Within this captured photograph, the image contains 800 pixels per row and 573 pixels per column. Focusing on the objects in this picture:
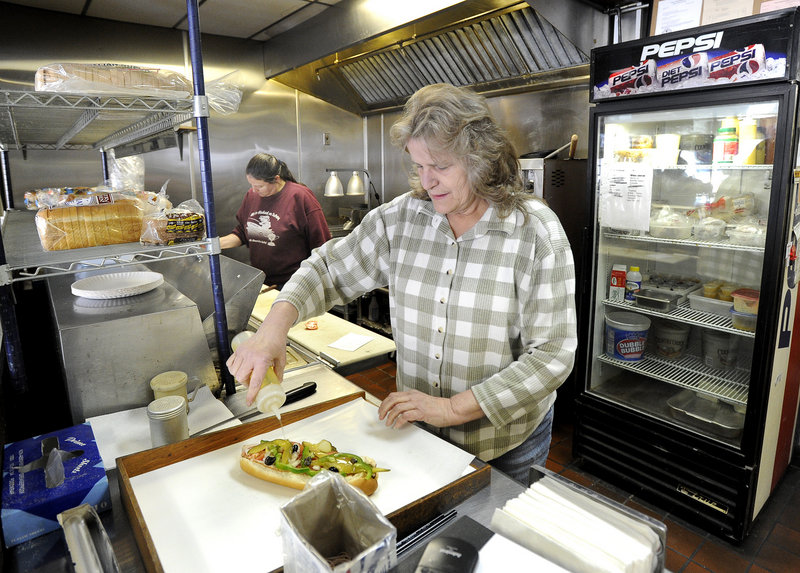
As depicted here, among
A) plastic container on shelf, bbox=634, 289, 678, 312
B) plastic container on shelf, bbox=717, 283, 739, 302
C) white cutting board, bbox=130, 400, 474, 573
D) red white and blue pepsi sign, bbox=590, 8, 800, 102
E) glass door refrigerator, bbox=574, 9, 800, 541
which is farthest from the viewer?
plastic container on shelf, bbox=634, 289, 678, 312

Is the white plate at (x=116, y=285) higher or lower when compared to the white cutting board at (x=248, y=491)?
higher

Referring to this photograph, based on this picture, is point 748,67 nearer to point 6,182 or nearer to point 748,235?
point 748,235

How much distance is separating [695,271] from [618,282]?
430mm

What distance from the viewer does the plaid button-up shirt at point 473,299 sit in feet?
4.45

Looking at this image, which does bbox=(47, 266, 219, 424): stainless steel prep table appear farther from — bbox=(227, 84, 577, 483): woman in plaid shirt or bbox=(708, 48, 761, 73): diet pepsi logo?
bbox=(708, 48, 761, 73): diet pepsi logo

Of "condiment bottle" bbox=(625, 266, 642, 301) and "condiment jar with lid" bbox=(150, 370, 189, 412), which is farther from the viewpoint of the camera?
"condiment bottle" bbox=(625, 266, 642, 301)

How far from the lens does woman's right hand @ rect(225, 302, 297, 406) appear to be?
1244mm

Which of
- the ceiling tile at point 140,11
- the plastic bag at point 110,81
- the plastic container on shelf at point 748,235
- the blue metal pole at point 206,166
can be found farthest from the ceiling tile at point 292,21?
the plastic container on shelf at point 748,235

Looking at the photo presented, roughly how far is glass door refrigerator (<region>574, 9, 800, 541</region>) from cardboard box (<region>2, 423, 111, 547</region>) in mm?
2512

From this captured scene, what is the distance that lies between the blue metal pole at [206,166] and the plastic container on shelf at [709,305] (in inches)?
96.0

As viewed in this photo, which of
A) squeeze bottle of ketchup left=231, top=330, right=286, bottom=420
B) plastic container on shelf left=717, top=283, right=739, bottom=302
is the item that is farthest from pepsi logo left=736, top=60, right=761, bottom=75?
squeeze bottle of ketchup left=231, top=330, right=286, bottom=420

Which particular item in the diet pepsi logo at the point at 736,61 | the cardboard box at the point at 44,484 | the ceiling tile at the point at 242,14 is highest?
the ceiling tile at the point at 242,14

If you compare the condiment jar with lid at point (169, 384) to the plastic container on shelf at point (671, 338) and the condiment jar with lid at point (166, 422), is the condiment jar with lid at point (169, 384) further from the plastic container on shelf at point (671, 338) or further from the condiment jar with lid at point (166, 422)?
the plastic container on shelf at point (671, 338)

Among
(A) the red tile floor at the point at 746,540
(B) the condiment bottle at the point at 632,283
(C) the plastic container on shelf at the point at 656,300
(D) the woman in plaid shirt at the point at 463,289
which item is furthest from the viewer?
(B) the condiment bottle at the point at 632,283
